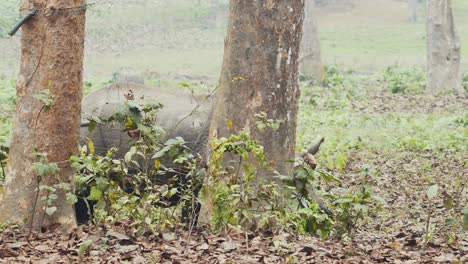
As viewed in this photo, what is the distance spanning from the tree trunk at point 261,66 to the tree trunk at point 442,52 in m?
16.9

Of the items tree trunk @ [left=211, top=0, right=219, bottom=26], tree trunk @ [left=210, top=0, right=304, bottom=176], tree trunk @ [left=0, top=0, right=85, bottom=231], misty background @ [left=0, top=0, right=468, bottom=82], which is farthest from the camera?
tree trunk @ [left=211, top=0, right=219, bottom=26]

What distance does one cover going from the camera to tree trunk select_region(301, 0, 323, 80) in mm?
27688

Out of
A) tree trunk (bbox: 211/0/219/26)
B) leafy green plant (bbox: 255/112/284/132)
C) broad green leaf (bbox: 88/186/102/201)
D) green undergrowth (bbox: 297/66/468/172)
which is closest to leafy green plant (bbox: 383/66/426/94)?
green undergrowth (bbox: 297/66/468/172)

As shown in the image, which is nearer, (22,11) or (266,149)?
(22,11)

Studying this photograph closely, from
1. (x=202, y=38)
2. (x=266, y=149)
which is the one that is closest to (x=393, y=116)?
(x=266, y=149)

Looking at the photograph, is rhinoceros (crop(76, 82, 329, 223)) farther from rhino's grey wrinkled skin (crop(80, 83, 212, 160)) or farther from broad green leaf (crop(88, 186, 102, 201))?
broad green leaf (crop(88, 186, 102, 201))

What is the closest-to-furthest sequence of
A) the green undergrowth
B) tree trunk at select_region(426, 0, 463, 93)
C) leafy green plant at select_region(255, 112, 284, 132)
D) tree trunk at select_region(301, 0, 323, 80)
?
leafy green plant at select_region(255, 112, 284, 132), the green undergrowth, tree trunk at select_region(426, 0, 463, 93), tree trunk at select_region(301, 0, 323, 80)

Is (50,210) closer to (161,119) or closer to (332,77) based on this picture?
(161,119)

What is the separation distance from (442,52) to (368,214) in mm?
15084

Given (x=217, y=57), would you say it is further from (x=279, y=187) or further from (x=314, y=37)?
(x=279, y=187)

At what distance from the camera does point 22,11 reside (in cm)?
764

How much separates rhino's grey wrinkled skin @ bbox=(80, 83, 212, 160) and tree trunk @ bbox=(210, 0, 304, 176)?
4.93 ft

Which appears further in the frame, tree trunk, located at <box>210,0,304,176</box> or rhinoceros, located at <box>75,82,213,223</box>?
rhinoceros, located at <box>75,82,213,223</box>

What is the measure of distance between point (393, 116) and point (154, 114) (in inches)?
494
